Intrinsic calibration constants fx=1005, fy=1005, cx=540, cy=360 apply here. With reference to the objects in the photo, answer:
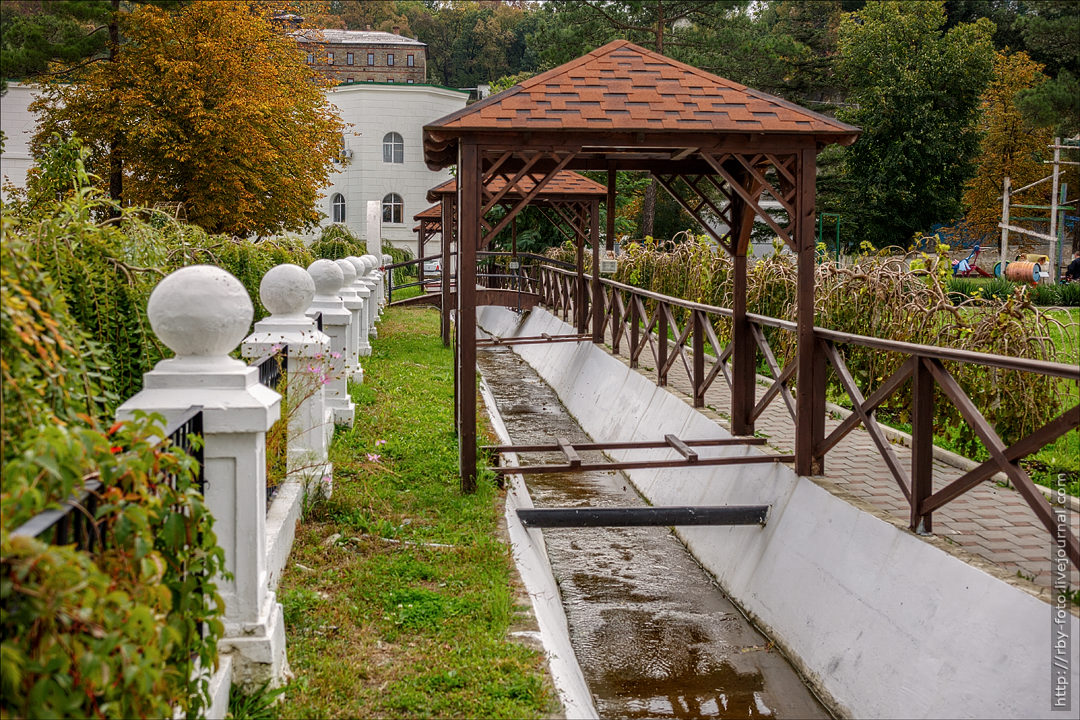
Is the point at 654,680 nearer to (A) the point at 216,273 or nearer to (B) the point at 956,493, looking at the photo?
(B) the point at 956,493

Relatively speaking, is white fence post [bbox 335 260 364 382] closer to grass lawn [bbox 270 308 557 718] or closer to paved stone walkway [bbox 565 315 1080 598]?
grass lawn [bbox 270 308 557 718]

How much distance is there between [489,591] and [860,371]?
585 cm

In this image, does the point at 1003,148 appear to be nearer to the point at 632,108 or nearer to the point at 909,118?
the point at 909,118

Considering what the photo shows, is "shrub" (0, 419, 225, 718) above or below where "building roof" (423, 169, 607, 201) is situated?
below

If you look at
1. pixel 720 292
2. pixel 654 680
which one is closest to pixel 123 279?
pixel 654 680

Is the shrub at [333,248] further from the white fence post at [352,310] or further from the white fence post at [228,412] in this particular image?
the white fence post at [228,412]

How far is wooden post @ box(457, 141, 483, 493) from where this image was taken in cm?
736

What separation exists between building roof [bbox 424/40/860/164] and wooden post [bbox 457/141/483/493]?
30cm

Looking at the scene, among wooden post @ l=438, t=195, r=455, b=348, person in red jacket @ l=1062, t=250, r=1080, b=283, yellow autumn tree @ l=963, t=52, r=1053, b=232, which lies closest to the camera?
wooden post @ l=438, t=195, r=455, b=348

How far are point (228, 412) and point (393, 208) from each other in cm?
4728

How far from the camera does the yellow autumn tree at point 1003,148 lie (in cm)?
3984

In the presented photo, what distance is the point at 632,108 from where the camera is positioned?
724cm

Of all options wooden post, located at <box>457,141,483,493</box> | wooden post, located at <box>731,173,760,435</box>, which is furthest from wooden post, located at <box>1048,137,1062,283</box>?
wooden post, located at <box>457,141,483,493</box>

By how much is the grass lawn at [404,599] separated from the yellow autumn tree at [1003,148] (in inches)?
1462
